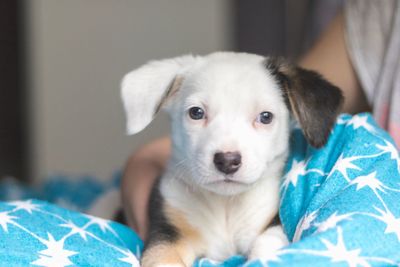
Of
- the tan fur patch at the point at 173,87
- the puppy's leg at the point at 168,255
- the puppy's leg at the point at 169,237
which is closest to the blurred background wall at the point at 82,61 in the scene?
Answer: the tan fur patch at the point at 173,87

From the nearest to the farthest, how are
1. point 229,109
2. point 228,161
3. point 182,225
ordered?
point 228,161 → point 229,109 → point 182,225

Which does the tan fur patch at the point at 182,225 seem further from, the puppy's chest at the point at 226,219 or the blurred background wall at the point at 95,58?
the blurred background wall at the point at 95,58

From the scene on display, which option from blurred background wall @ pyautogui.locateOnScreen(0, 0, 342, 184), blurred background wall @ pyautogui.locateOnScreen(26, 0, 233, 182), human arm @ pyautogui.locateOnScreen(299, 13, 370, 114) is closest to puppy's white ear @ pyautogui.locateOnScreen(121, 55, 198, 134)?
human arm @ pyautogui.locateOnScreen(299, 13, 370, 114)

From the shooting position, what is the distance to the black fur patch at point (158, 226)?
63.9 inches

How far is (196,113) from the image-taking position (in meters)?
1.61

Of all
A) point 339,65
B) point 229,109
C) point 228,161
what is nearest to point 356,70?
point 339,65

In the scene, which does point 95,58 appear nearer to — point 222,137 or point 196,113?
point 196,113

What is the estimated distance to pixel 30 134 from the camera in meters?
4.86

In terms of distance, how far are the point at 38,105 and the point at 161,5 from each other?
3.96 ft

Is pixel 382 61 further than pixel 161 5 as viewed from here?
No

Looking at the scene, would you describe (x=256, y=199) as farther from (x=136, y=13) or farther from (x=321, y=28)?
(x=136, y=13)

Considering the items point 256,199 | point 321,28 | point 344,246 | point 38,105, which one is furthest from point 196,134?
point 38,105

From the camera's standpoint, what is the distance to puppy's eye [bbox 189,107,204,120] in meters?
1.60

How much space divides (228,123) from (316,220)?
13.2 inches
